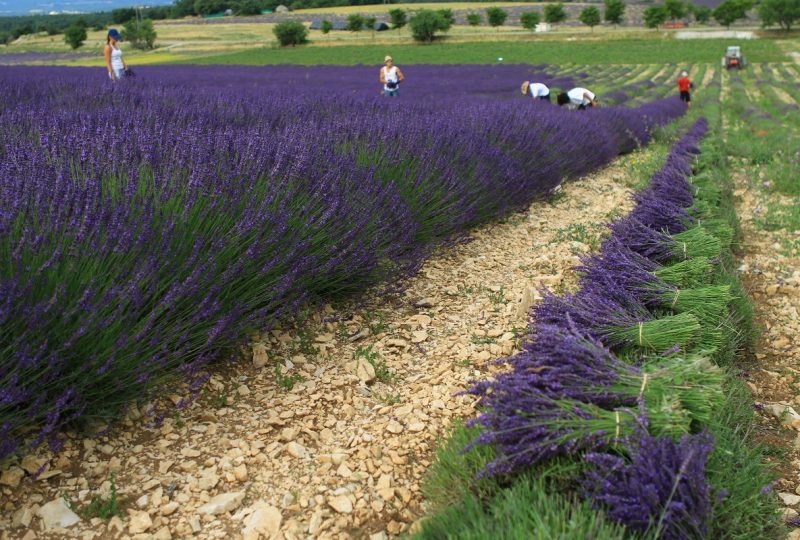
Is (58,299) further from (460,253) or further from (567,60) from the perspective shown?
(567,60)

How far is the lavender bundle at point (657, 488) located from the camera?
1530 millimetres

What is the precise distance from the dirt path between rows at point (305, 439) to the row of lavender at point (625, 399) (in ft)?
1.36

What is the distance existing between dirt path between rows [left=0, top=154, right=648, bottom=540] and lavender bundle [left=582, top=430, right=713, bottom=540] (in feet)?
1.95

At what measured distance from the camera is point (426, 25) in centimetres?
5334

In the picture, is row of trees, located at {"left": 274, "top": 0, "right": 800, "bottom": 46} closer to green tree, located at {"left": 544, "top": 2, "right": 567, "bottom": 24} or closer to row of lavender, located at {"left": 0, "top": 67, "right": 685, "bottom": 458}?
green tree, located at {"left": 544, "top": 2, "right": 567, "bottom": 24}

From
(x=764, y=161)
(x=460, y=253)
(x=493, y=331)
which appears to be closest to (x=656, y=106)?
(x=764, y=161)

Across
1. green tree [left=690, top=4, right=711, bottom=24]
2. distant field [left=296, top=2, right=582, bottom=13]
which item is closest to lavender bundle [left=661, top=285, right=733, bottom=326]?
green tree [left=690, top=4, right=711, bottom=24]

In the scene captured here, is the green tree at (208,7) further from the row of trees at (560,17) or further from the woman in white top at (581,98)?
the woman in white top at (581,98)

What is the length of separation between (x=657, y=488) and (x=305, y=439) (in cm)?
120

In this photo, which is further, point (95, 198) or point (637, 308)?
point (637, 308)

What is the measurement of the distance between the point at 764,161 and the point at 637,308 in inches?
320

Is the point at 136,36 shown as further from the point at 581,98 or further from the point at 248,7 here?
the point at 581,98

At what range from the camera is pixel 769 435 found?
254 centimetres

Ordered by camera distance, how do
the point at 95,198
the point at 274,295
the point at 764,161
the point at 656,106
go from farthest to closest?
1. the point at 656,106
2. the point at 764,161
3. the point at 274,295
4. the point at 95,198
